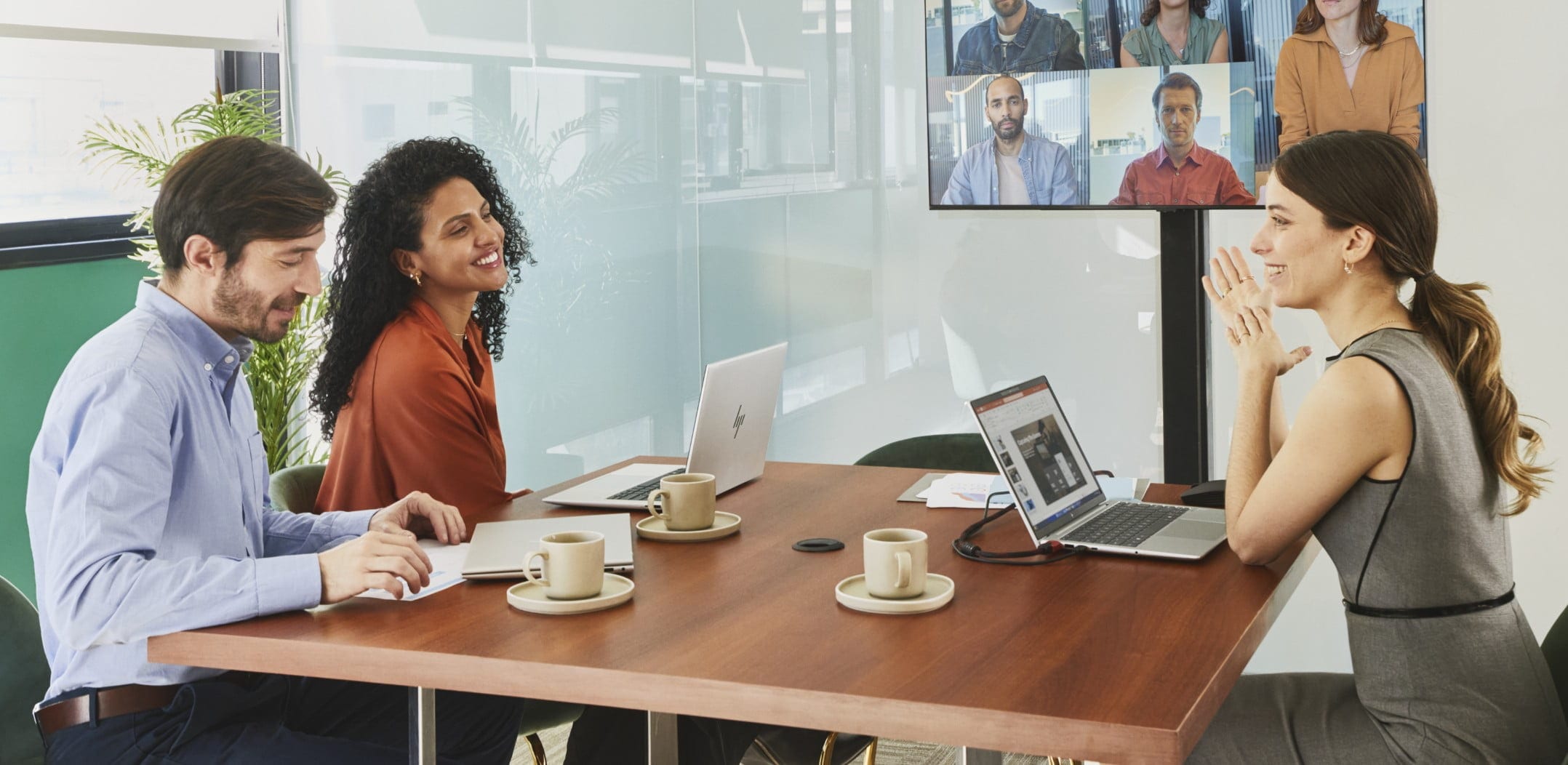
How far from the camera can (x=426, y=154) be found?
300cm

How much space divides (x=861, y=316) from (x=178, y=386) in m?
2.60

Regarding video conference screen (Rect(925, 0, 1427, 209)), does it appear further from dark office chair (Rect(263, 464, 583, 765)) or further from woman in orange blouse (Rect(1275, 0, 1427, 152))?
dark office chair (Rect(263, 464, 583, 765))

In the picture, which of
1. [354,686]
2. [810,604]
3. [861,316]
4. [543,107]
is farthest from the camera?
[543,107]

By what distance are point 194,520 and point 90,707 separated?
276 millimetres

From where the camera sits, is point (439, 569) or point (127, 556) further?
point (439, 569)

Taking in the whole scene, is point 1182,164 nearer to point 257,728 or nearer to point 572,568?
Answer: point 572,568

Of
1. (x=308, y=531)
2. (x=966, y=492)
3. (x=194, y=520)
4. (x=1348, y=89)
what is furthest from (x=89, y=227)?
(x=1348, y=89)

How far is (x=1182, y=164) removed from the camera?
349 centimetres

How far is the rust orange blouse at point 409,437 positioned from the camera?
8.36 ft

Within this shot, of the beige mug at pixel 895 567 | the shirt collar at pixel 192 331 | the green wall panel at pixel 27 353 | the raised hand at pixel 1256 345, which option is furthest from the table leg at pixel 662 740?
the green wall panel at pixel 27 353

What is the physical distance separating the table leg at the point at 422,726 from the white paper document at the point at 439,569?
13cm

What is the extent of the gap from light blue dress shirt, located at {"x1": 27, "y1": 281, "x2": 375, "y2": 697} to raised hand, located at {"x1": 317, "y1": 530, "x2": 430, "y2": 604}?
0.02m

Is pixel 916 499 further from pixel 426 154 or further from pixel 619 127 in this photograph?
pixel 619 127

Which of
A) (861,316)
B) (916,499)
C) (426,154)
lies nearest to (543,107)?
(861,316)
